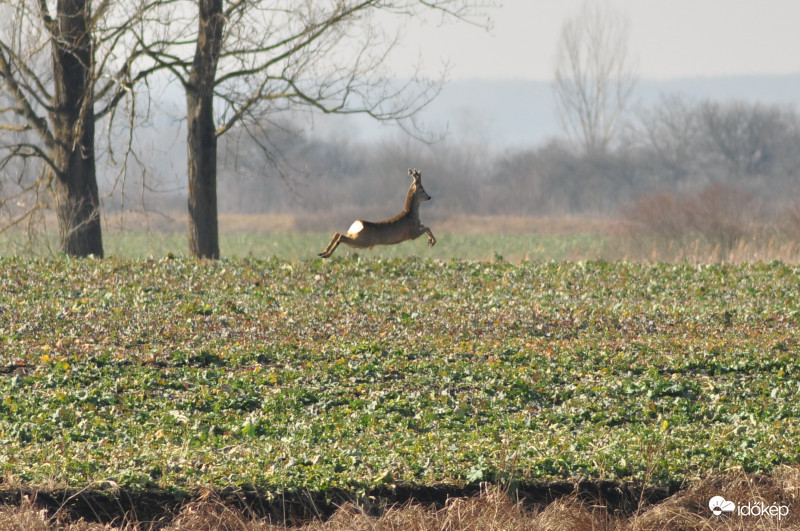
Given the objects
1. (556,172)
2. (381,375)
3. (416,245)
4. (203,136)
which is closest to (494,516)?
(381,375)

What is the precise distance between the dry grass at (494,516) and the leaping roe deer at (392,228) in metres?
2.20

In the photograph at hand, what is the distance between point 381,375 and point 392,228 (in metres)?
1.75

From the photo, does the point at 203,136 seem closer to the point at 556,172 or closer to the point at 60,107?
the point at 60,107

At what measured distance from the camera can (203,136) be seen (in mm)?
15094

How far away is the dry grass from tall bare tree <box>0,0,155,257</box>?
31.1 ft

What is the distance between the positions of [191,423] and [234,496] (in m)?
1.60

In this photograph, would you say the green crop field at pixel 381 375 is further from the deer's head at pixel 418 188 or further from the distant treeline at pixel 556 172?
the distant treeline at pixel 556 172

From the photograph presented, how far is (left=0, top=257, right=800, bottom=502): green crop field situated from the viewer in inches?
248

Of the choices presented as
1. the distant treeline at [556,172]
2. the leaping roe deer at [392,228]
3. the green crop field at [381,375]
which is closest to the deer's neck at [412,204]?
the leaping roe deer at [392,228]

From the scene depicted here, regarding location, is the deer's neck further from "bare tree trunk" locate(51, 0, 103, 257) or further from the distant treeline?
the distant treeline

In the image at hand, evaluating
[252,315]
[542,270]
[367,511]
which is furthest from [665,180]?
[367,511]

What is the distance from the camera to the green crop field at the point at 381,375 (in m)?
6.29

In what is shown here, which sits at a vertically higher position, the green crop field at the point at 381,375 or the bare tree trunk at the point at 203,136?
the bare tree trunk at the point at 203,136

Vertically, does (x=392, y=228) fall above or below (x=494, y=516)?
above
